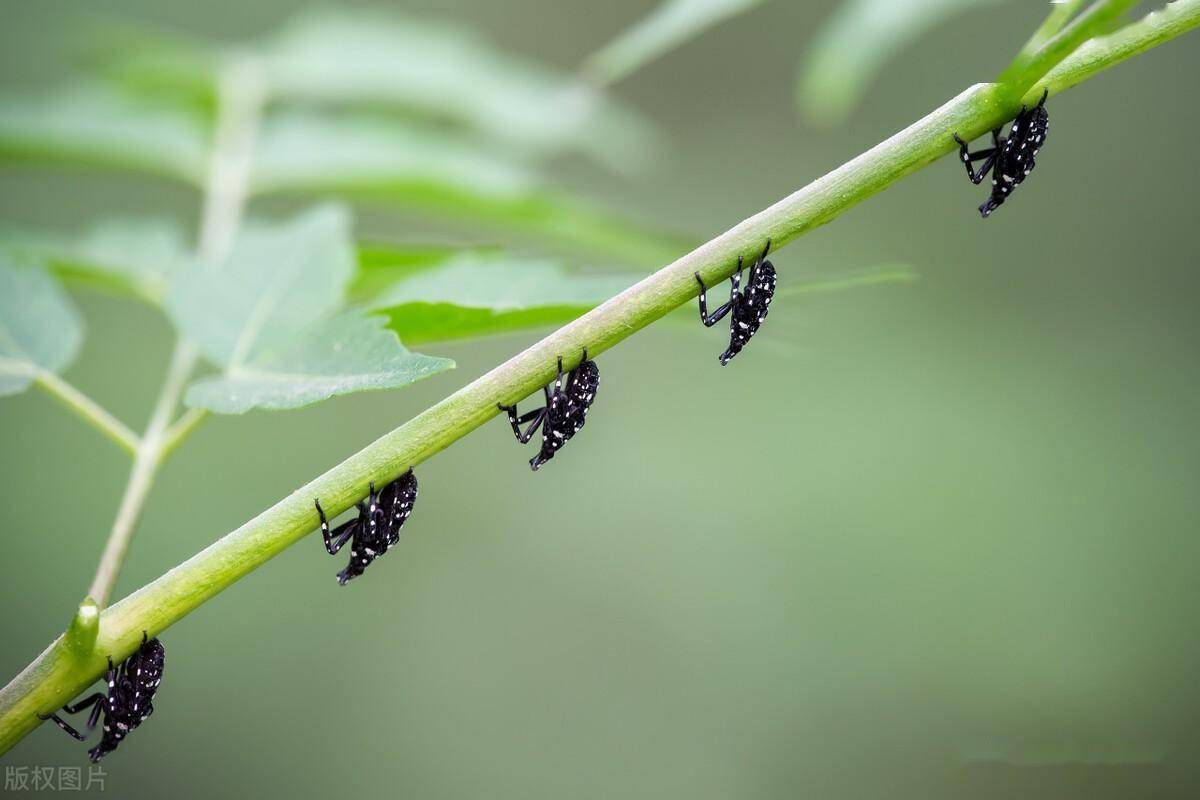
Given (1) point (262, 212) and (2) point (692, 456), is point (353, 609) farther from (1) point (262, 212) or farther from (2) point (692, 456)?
(1) point (262, 212)

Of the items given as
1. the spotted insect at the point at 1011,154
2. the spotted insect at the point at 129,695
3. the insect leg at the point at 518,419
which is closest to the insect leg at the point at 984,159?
the spotted insect at the point at 1011,154

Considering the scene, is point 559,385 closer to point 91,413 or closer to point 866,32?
point 91,413

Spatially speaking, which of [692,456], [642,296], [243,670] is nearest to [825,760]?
[692,456]

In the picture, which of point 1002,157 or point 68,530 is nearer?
point 1002,157

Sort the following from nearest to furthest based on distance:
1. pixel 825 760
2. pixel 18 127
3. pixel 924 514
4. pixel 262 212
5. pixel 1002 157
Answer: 1. pixel 1002 157
2. pixel 18 127
3. pixel 825 760
4. pixel 924 514
5. pixel 262 212

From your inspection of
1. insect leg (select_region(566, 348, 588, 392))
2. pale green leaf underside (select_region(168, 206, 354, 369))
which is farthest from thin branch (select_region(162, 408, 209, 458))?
insect leg (select_region(566, 348, 588, 392))

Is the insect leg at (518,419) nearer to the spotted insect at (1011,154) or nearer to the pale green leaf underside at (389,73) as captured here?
the spotted insect at (1011,154)

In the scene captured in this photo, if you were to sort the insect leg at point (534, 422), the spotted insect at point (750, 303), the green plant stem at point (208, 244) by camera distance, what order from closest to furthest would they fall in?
the green plant stem at point (208, 244) < the spotted insect at point (750, 303) < the insect leg at point (534, 422)
